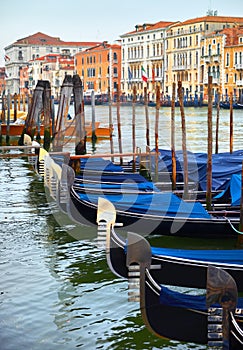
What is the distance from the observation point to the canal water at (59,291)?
308cm

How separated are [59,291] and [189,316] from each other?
3.71ft

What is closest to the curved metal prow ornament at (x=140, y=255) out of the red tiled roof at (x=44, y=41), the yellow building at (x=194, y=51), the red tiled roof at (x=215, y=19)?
the yellow building at (x=194, y=51)

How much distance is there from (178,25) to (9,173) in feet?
93.0

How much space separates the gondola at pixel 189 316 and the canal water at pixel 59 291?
0.26m

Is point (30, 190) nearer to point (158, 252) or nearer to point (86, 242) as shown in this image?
point (86, 242)

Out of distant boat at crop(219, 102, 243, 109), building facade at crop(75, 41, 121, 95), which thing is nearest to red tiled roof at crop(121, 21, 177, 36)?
building facade at crop(75, 41, 121, 95)

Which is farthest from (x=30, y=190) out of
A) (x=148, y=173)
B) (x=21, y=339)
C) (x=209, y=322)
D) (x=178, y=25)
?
(x=178, y=25)

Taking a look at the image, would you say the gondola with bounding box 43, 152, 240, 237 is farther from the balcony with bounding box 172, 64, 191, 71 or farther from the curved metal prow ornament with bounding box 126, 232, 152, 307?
the balcony with bounding box 172, 64, 191, 71

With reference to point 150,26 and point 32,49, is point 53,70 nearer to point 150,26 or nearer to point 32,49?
point 150,26

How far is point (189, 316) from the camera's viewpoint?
2.69 m

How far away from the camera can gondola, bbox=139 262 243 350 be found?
100.0 inches

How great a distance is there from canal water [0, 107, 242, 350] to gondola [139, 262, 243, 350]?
0.85 ft

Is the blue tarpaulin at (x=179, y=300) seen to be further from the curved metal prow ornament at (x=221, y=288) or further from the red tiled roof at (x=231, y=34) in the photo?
the red tiled roof at (x=231, y=34)

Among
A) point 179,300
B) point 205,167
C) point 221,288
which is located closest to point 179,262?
point 179,300
